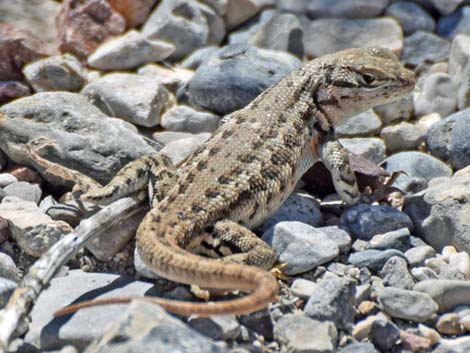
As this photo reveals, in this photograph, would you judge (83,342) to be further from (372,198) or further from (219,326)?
(372,198)

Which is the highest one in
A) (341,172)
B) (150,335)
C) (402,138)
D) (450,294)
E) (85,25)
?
(150,335)

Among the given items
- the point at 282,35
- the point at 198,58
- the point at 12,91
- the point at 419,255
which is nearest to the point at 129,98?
the point at 12,91

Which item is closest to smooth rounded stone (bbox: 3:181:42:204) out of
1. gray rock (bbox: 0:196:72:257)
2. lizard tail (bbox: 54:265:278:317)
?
gray rock (bbox: 0:196:72:257)

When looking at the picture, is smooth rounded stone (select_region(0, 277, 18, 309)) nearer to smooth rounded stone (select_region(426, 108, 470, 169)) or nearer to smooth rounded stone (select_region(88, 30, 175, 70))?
smooth rounded stone (select_region(88, 30, 175, 70))

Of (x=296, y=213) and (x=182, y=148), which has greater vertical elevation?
(x=182, y=148)

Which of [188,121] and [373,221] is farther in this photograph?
[188,121]

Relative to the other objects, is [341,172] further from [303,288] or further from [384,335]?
[384,335]
